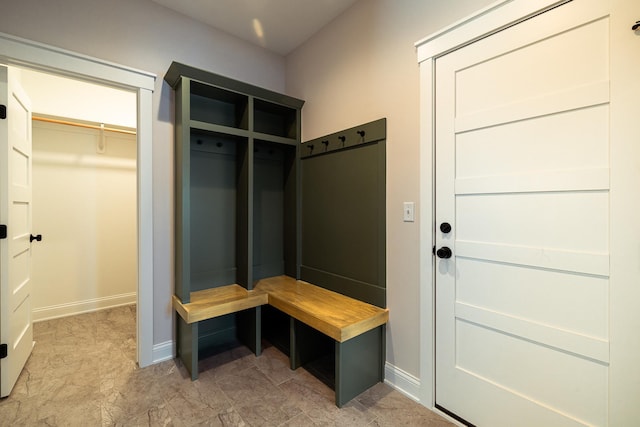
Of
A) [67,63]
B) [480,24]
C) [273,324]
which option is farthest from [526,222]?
[67,63]

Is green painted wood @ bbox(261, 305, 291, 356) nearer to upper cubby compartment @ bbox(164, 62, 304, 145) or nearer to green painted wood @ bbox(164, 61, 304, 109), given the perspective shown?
upper cubby compartment @ bbox(164, 62, 304, 145)

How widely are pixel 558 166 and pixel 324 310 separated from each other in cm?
150

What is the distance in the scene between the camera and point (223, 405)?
5.62 feet

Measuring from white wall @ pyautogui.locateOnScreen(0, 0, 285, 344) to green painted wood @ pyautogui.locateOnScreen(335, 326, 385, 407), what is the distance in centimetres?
144

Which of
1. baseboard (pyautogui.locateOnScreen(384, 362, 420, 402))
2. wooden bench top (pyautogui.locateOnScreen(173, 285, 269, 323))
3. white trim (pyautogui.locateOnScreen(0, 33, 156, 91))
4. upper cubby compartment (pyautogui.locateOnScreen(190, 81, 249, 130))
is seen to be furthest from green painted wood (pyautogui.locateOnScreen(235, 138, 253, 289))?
baseboard (pyautogui.locateOnScreen(384, 362, 420, 402))

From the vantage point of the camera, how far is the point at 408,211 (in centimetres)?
180

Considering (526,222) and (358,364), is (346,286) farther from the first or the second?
(526,222)

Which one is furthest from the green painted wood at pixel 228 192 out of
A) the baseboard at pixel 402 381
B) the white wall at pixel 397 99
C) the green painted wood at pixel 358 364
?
the baseboard at pixel 402 381

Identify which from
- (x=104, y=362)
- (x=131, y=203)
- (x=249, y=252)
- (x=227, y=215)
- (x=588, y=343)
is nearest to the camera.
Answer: (x=588, y=343)

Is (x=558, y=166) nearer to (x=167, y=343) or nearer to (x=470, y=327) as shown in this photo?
(x=470, y=327)

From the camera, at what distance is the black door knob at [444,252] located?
5.29 ft

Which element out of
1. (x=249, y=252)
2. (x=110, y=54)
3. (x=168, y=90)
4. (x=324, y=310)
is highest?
(x=110, y=54)

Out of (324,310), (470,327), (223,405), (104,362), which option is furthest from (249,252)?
(470,327)

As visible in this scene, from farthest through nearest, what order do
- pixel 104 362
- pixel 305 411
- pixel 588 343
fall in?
pixel 104 362 < pixel 305 411 < pixel 588 343
